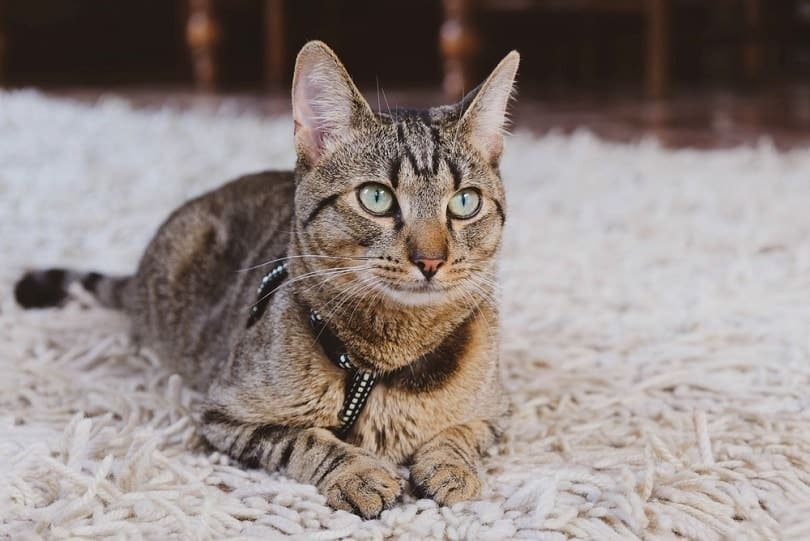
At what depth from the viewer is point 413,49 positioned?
16.5 ft

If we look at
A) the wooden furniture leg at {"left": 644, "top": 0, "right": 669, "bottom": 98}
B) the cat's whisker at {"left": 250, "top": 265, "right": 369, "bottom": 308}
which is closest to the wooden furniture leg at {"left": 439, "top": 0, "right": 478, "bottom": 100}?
the wooden furniture leg at {"left": 644, "top": 0, "right": 669, "bottom": 98}

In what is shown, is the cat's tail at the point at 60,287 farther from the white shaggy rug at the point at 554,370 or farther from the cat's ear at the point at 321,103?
the cat's ear at the point at 321,103

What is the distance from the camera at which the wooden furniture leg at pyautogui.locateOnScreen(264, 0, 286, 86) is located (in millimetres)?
4230

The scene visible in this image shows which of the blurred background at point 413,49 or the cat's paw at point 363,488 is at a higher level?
the blurred background at point 413,49

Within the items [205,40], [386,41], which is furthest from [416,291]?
[386,41]

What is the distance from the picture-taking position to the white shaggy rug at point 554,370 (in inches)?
33.2

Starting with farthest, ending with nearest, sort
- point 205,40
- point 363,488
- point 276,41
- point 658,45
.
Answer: point 276,41 < point 205,40 < point 658,45 < point 363,488

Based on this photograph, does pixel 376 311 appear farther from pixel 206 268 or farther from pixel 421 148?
pixel 206 268

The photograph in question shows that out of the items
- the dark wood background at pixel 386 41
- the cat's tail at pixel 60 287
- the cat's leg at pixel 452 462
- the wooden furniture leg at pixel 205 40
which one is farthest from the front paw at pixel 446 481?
the dark wood background at pixel 386 41

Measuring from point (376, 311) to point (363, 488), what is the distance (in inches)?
7.2

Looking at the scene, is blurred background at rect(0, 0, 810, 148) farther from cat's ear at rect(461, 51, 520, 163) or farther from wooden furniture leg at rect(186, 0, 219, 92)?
cat's ear at rect(461, 51, 520, 163)

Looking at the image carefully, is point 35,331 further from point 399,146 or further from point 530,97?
point 530,97

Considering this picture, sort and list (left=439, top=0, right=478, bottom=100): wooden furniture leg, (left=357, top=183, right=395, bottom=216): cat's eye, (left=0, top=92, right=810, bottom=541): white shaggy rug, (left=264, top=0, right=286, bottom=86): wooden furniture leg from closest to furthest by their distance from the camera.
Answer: (left=0, top=92, right=810, bottom=541): white shaggy rug < (left=357, top=183, right=395, bottom=216): cat's eye < (left=439, top=0, right=478, bottom=100): wooden furniture leg < (left=264, top=0, right=286, bottom=86): wooden furniture leg

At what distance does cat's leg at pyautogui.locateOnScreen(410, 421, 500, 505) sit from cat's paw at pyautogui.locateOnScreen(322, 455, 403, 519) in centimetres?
3
